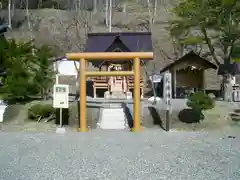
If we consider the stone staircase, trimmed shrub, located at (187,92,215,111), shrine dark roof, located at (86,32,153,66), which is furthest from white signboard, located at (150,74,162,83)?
trimmed shrub, located at (187,92,215,111)

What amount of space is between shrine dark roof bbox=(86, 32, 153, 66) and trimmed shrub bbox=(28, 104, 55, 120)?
160 inches

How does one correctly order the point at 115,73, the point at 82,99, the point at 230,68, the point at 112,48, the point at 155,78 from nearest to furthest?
the point at 82,99 < the point at 115,73 < the point at 155,78 < the point at 112,48 < the point at 230,68

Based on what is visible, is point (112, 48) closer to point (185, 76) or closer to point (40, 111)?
point (185, 76)

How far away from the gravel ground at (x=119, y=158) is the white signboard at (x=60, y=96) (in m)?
2.04

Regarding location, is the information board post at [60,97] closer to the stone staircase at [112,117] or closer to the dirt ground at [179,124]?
the dirt ground at [179,124]

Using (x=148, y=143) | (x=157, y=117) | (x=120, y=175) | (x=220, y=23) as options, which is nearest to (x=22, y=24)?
(x=220, y=23)

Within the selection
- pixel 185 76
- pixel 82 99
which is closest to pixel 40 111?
pixel 82 99

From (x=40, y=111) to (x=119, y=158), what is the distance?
6365 mm

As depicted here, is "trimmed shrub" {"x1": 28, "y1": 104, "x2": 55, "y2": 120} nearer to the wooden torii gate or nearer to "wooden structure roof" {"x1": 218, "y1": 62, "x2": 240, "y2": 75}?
the wooden torii gate

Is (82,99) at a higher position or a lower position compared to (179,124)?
higher

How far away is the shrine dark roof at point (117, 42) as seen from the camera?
15758 millimetres

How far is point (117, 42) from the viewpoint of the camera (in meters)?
16.0

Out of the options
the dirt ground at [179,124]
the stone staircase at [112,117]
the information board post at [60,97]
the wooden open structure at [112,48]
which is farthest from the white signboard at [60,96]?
the wooden open structure at [112,48]

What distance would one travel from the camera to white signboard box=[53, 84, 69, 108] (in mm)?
11250
